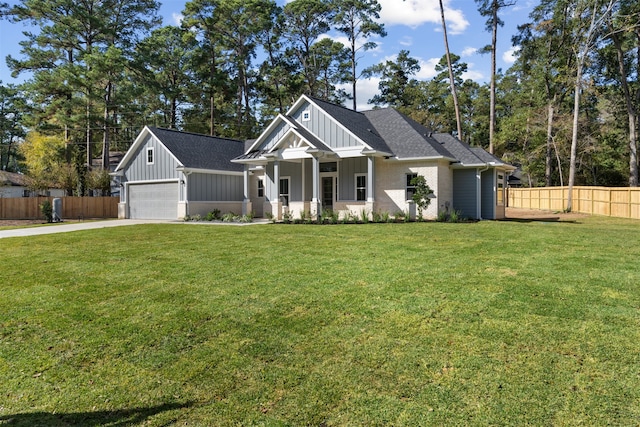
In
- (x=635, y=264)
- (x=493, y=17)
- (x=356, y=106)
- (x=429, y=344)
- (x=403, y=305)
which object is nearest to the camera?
(x=429, y=344)

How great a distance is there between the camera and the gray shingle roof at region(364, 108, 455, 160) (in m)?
18.3

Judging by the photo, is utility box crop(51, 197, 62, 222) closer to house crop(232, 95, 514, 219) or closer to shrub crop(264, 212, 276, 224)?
house crop(232, 95, 514, 219)

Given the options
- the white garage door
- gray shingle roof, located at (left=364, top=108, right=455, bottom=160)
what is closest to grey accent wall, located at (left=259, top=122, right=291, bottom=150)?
gray shingle roof, located at (left=364, top=108, right=455, bottom=160)

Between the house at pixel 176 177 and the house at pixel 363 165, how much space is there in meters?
3.14

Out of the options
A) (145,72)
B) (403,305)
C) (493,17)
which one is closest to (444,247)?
(403,305)

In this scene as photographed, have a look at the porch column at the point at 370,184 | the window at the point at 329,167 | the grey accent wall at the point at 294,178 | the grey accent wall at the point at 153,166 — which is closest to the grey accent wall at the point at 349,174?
the window at the point at 329,167

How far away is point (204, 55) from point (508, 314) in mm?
36704

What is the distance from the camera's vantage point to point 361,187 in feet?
63.5

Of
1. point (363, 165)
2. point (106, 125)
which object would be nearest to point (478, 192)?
point (363, 165)

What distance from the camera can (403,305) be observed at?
5.38 meters

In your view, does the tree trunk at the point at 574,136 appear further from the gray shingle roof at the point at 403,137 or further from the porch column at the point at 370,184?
the porch column at the point at 370,184

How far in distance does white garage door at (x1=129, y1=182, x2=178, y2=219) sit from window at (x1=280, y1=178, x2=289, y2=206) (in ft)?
21.1

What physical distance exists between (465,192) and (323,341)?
56.6 ft

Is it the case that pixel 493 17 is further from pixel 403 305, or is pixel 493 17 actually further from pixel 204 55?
pixel 403 305
